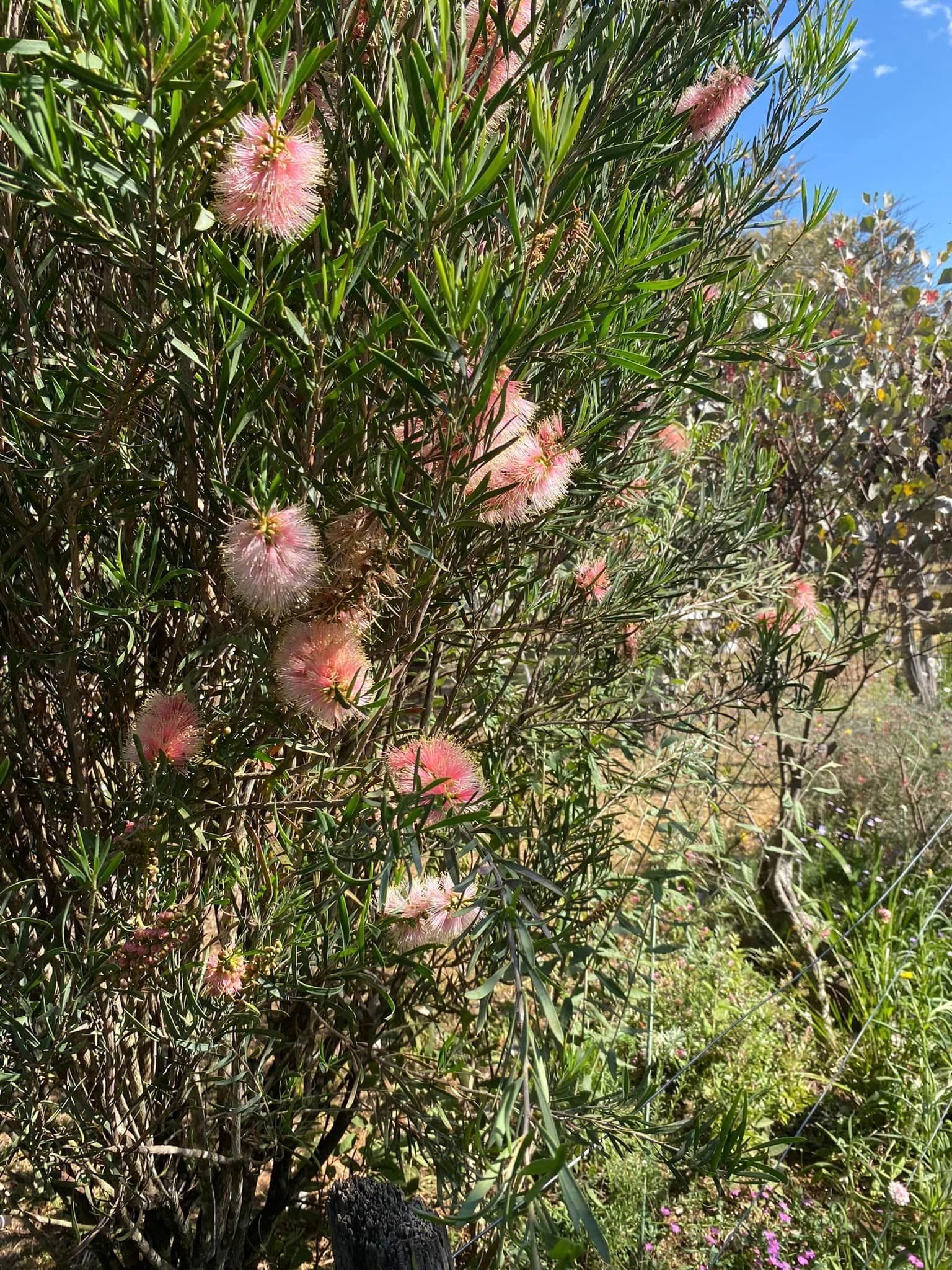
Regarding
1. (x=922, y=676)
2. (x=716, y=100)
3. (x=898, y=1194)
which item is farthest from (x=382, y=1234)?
(x=922, y=676)

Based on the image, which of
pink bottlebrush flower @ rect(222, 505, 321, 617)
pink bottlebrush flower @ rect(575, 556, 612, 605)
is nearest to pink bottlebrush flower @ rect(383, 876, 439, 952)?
pink bottlebrush flower @ rect(222, 505, 321, 617)

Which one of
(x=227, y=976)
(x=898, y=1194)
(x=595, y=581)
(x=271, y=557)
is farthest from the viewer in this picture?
(x=898, y=1194)

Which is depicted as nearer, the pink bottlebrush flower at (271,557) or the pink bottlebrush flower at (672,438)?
the pink bottlebrush flower at (271,557)

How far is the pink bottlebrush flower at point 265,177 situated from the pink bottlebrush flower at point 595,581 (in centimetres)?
95

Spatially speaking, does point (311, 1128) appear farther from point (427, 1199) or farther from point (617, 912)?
point (617, 912)

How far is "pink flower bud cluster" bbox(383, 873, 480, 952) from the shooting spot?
3.40 feet

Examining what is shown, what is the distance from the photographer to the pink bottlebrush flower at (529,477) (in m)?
0.92

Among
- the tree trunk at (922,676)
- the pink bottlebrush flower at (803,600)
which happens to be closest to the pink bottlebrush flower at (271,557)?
the pink bottlebrush flower at (803,600)

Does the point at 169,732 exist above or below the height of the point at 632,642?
below

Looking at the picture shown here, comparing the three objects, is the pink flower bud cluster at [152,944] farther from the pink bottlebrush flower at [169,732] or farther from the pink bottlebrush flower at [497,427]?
the pink bottlebrush flower at [497,427]

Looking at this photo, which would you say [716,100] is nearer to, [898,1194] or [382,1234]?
[382,1234]

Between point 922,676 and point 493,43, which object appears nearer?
point 493,43

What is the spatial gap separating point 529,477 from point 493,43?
510 mm

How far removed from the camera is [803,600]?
1.77 metres
